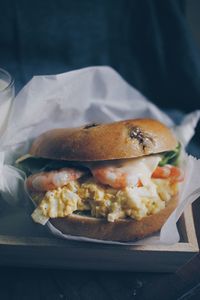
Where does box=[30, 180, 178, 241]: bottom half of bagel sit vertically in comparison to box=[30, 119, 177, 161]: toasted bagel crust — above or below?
below

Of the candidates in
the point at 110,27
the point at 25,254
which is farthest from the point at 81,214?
the point at 110,27

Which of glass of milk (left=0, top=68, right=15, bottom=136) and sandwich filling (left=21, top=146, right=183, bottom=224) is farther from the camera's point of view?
glass of milk (left=0, top=68, right=15, bottom=136)

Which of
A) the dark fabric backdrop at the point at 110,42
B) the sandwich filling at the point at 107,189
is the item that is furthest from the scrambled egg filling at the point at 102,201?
the dark fabric backdrop at the point at 110,42

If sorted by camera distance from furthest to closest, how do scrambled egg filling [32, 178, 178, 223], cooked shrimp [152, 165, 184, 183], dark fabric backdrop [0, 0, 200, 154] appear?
dark fabric backdrop [0, 0, 200, 154]
cooked shrimp [152, 165, 184, 183]
scrambled egg filling [32, 178, 178, 223]

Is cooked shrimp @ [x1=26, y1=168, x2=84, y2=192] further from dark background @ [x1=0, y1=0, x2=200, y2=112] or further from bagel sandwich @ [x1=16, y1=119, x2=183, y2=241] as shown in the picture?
dark background @ [x1=0, y1=0, x2=200, y2=112]

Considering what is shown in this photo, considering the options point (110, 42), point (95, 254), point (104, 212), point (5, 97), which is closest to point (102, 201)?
point (104, 212)

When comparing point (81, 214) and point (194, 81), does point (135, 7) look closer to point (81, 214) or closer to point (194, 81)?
point (194, 81)

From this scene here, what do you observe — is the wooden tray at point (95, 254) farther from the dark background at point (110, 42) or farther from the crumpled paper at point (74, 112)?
the dark background at point (110, 42)

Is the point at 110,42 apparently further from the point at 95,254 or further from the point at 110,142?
the point at 95,254

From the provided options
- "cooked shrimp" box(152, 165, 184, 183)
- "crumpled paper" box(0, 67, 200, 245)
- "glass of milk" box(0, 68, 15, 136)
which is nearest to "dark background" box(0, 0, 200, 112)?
"crumpled paper" box(0, 67, 200, 245)
